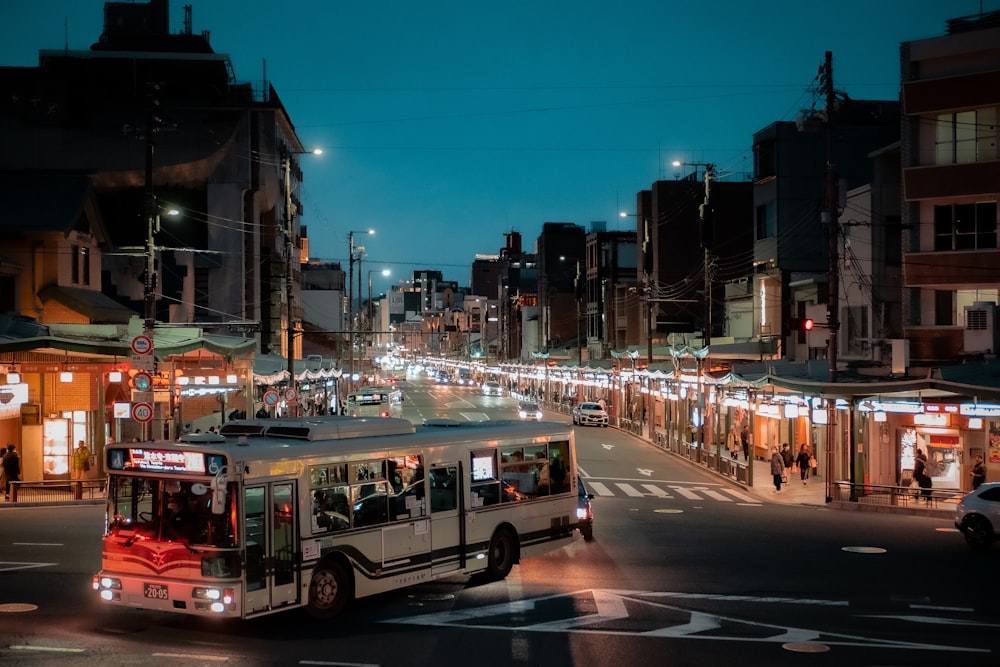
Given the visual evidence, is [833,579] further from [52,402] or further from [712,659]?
[52,402]

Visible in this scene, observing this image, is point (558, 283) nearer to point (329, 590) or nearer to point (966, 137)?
point (966, 137)

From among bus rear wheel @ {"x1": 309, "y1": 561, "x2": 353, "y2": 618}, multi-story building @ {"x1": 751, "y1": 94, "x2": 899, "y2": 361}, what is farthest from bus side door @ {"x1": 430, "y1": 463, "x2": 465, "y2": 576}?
multi-story building @ {"x1": 751, "y1": 94, "x2": 899, "y2": 361}

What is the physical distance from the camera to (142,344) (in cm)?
2958

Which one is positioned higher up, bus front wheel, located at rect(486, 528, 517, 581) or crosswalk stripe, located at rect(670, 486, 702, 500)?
bus front wheel, located at rect(486, 528, 517, 581)

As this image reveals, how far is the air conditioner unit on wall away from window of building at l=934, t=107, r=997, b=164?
5.19m

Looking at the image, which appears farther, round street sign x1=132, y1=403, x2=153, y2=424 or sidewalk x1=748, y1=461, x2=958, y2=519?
sidewalk x1=748, y1=461, x2=958, y2=519

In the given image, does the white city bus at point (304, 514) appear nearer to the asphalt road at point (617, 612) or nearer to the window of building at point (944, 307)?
the asphalt road at point (617, 612)

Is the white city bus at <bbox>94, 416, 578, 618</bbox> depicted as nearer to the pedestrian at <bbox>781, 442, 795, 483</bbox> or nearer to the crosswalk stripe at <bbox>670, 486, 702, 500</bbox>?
the crosswalk stripe at <bbox>670, 486, 702, 500</bbox>

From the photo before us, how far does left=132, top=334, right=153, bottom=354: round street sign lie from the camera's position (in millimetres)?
29391

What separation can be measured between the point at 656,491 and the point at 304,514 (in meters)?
22.8

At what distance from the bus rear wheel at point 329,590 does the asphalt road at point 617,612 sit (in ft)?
0.68

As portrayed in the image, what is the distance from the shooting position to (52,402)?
35.7 meters

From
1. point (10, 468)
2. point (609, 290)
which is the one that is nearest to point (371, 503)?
point (10, 468)

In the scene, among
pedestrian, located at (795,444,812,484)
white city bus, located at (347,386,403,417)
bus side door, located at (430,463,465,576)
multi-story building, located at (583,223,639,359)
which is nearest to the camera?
bus side door, located at (430,463,465,576)
